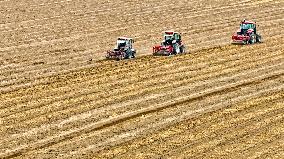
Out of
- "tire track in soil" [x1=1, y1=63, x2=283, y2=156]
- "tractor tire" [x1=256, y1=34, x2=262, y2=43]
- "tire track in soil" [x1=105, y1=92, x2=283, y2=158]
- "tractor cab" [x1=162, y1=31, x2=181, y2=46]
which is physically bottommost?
"tire track in soil" [x1=105, y1=92, x2=283, y2=158]

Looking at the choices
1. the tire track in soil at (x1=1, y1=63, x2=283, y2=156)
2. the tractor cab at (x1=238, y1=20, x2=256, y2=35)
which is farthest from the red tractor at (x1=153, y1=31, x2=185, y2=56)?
the tire track in soil at (x1=1, y1=63, x2=283, y2=156)

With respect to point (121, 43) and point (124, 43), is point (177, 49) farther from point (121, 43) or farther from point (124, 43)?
point (121, 43)

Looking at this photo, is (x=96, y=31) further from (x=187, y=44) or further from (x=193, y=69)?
(x=193, y=69)

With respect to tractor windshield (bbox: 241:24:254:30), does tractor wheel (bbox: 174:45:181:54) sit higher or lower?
lower

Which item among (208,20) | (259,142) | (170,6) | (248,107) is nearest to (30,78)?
(248,107)

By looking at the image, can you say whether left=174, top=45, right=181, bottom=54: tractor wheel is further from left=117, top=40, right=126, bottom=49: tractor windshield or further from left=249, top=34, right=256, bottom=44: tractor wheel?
left=249, top=34, right=256, bottom=44: tractor wheel

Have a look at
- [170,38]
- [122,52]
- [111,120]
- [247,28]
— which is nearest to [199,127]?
[111,120]

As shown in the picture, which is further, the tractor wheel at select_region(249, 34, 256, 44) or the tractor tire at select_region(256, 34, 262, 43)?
the tractor tire at select_region(256, 34, 262, 43)
